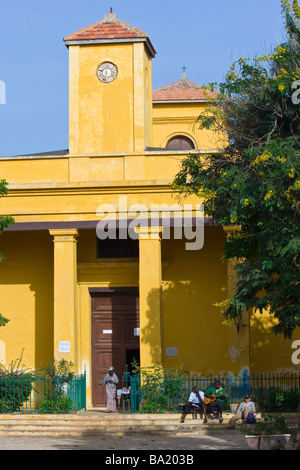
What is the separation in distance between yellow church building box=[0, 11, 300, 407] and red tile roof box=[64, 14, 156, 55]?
0.04 m

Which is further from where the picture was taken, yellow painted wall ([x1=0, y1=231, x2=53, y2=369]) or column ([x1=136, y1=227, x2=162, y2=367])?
yellow painted wall ([x1=0, y1=231, x2=53, y2=369])

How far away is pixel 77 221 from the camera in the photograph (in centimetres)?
2366

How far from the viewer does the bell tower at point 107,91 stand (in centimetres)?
2411

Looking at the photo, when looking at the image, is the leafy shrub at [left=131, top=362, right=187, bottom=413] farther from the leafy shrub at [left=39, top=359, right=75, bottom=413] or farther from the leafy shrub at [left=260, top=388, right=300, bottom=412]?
the leafy shrub at [left=260, top=388, right=300, bottom=412]

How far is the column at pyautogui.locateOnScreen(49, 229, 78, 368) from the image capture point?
2308 centimetres

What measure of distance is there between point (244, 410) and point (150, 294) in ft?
13.8

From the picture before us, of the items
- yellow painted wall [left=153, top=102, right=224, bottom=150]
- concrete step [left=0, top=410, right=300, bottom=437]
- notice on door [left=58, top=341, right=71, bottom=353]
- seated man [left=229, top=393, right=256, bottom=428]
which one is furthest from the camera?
yellow painted wall [left=153, top=102, right=224, bottom=150]

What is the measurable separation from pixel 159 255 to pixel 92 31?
6414mm

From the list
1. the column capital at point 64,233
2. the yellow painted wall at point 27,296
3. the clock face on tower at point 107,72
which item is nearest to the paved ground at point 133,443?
the yellow painted wall at point 27,296

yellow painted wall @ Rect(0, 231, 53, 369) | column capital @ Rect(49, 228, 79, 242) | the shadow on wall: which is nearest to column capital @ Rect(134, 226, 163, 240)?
column capital @ Rect(49, 228, 79, 242)

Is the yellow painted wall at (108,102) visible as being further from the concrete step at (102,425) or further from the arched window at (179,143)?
the concrete step at (102,425)

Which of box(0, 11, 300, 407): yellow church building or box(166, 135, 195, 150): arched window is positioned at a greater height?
box(166, 135, 195, 150): arched window

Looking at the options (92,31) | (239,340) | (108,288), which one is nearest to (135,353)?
(108,288)

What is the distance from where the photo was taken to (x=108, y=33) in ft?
80.5
